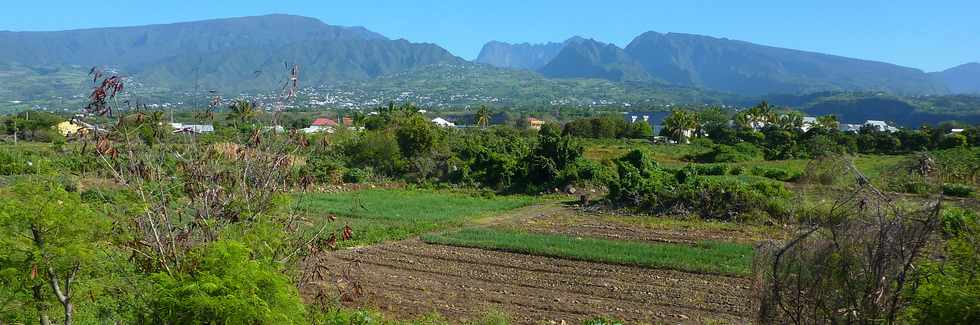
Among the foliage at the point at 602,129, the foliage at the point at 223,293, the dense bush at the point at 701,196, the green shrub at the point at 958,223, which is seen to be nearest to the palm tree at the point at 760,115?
the foliage at the point at 602,129

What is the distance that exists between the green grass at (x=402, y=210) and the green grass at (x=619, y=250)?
1.86 metres

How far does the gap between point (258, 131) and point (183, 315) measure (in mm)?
2303

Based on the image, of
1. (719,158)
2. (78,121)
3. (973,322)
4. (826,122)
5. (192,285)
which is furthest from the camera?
(826,122)

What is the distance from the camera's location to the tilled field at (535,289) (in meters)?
11.9

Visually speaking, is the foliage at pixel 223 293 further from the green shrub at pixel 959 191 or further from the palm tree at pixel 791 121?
the palm tree at pixel 791 121

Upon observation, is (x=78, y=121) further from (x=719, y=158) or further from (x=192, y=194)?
(x=719, y=158)

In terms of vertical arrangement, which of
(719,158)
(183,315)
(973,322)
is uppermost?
(973,322)

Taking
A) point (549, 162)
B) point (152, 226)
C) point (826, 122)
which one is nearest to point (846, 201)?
point (152, 226)

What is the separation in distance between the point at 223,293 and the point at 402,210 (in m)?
20.4

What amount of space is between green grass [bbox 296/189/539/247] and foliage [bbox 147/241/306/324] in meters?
12.3

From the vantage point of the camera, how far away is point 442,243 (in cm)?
1908

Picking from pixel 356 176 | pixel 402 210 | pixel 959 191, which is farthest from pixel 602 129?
pixel 402 210

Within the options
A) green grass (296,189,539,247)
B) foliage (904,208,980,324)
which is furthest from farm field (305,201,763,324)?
foliage (904,208,980,324)

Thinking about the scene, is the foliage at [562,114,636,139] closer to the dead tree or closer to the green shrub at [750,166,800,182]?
the green shrub at [750,166,800,182]
